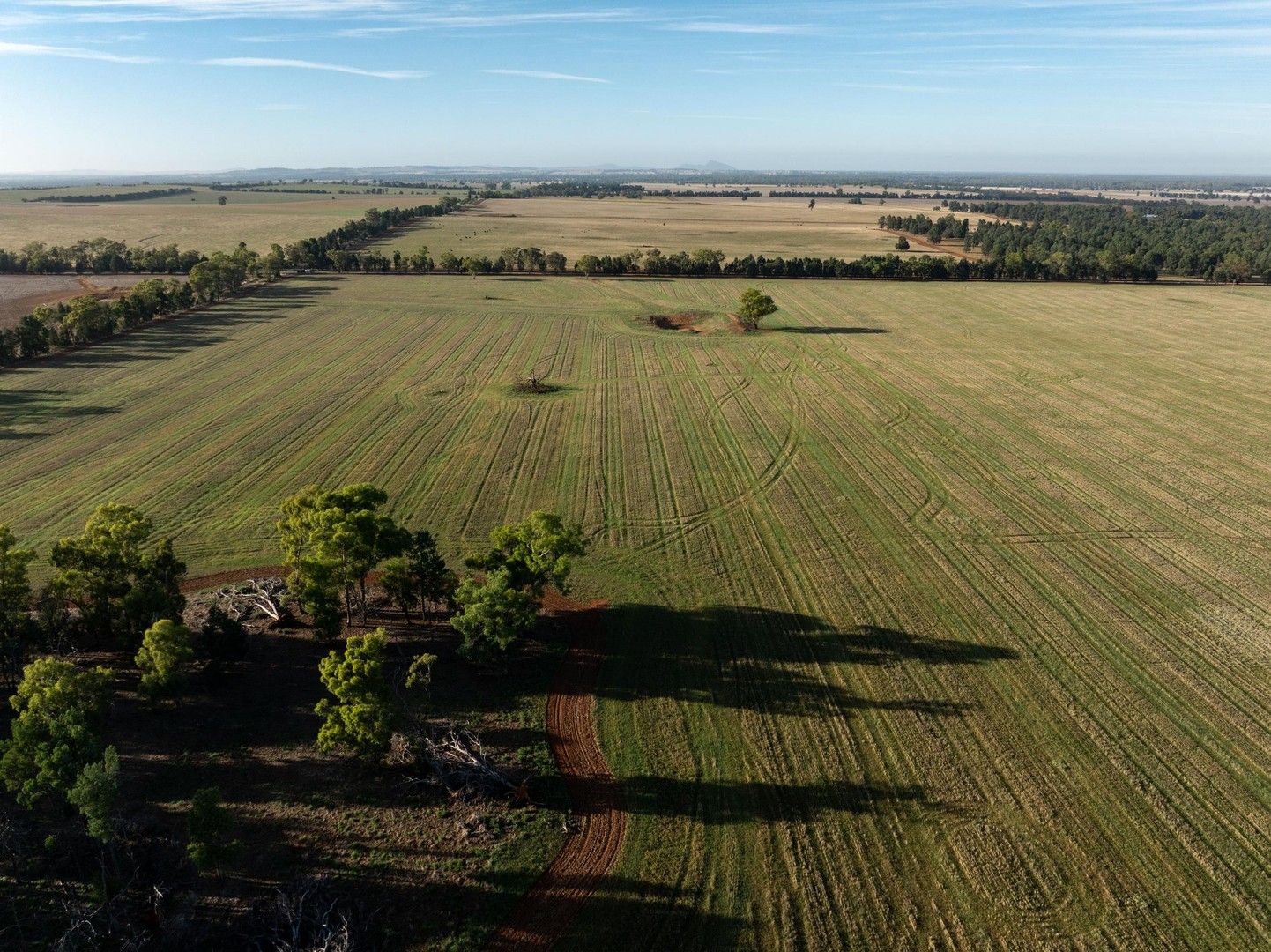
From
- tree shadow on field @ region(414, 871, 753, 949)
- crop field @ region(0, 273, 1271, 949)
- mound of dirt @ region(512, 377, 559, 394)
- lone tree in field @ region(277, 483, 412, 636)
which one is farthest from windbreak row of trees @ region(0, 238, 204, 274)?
tree shadow on field @ region(414, 871, 753, 949)

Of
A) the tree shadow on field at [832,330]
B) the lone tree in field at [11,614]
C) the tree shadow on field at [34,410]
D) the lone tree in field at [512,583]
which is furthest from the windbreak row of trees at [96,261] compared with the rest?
the lone tree in field at [512,583]

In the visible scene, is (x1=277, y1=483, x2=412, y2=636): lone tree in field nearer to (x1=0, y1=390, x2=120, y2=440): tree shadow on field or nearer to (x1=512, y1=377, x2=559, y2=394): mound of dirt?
(x1=512, y1=377, x2=559, y2=394): mound of dirt

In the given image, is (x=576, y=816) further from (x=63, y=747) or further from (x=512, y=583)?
(x=63, y=747)

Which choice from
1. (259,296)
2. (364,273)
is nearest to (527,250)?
(364,273)

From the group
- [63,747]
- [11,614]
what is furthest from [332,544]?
[11,614]

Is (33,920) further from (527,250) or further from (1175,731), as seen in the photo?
(527,250)

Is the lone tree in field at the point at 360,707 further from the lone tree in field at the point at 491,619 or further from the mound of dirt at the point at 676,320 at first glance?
the mound of dirt at the point at 676,320
